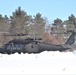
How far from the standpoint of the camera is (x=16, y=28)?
2397 inches

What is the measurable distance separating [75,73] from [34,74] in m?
1.32

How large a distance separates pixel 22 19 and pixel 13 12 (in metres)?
6.62

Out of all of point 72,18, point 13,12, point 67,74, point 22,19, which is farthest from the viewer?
point 72,18

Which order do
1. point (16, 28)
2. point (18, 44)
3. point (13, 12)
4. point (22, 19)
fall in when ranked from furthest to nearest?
point (13, 12)
point (22, 19)
point (16, 28)
point (18, 44)

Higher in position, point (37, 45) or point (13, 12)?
point (13, 12)

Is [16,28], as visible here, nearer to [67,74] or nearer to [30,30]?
[30,30]

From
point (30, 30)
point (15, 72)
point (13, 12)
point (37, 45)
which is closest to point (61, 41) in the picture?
point (30, 30)

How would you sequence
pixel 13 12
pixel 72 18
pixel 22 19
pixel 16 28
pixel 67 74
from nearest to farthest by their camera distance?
1. pixel 67 74
2. pixel 16 28
3. pixel 22 19
4. pixel 13 12
5. pixel 72 18

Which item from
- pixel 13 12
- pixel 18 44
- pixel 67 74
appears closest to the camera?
pixel 67 74

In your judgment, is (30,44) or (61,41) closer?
(30,44)

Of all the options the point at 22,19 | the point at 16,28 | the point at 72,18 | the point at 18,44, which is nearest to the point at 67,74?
the point at 18,44

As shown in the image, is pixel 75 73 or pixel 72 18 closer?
pixel 75 73

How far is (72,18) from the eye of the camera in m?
94.7

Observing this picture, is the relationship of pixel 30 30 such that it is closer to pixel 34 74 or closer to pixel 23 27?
pixel 23 27
